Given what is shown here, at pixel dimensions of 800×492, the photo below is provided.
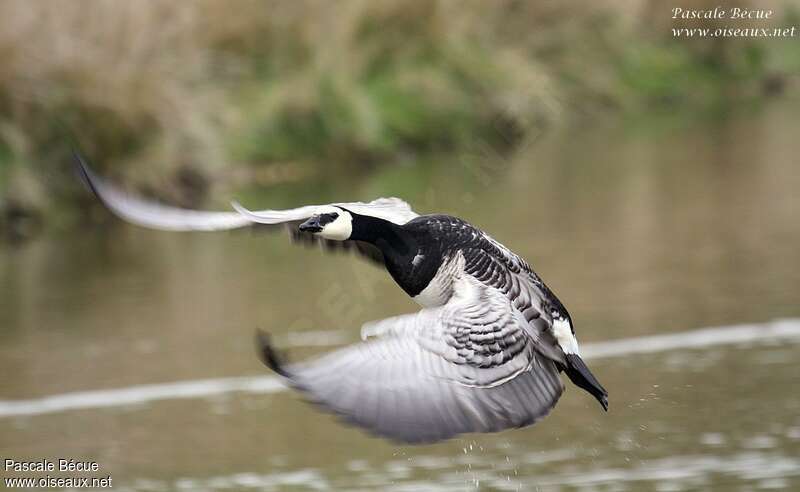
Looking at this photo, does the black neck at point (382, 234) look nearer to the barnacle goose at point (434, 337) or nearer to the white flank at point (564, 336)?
the barnacle goose at point (434, 337)

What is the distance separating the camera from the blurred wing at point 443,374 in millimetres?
6289

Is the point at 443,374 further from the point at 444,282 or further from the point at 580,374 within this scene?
the point at 580,374

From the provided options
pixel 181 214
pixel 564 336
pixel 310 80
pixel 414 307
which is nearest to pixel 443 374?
pixel 564 336

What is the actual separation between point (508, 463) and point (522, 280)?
368 cm

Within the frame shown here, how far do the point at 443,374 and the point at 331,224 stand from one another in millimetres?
857

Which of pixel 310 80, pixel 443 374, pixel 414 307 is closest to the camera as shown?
pixel 443 374

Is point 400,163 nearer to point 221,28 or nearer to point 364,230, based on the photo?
point 221,28

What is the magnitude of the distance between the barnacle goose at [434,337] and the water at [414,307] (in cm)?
309

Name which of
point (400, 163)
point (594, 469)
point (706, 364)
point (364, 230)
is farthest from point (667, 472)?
point (400, 163)

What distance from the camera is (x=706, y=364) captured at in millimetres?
12852

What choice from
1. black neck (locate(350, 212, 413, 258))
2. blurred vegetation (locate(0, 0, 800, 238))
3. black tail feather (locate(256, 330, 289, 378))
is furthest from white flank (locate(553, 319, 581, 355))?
blurred vegetation (locate(0, 0, 800, 238))

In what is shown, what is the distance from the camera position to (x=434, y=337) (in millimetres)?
6680

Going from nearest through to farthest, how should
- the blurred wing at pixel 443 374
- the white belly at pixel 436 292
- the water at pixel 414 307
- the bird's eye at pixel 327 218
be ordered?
the blurred wing at pixel 443 374 < the white belly at pixel 436 292 < the bird's eye at pixel 327 218 < the water at pixel 414 307

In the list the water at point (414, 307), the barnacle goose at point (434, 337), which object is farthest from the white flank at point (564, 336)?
the water at point (414, 307)
